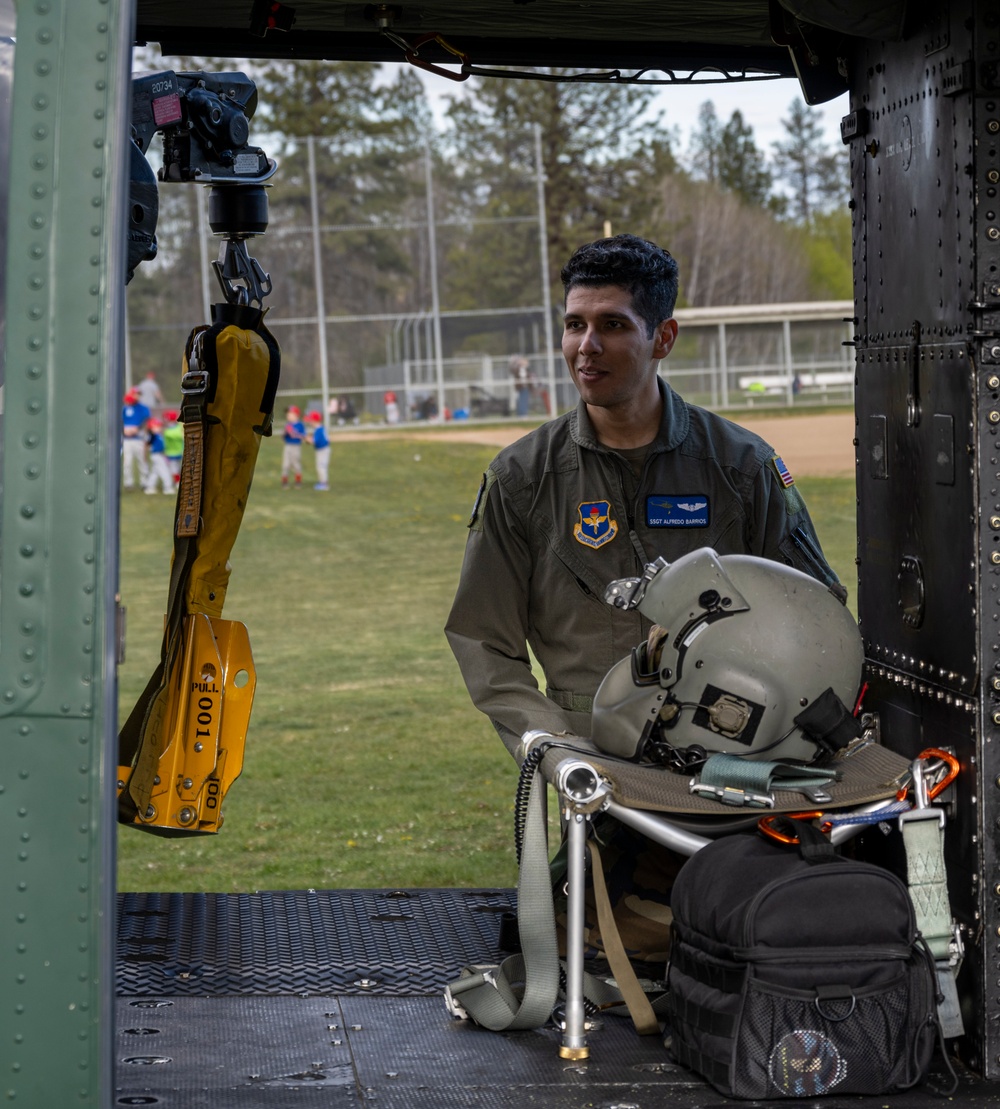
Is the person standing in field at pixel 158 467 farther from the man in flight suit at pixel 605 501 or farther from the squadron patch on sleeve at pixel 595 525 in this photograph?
the squadron patch on sleeve at pixel 595 525

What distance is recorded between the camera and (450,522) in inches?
852

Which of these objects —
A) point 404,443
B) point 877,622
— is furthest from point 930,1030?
point 404,443

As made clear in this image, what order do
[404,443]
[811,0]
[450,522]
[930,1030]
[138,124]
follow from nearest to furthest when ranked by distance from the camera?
1. [930,1030]
2. [811,0]
3. [138,124]
4. [450,522]
5. [404,443]

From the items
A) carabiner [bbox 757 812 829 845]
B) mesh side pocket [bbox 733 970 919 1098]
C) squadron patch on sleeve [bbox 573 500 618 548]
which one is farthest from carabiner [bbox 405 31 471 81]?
mesh side pocket [bbox 733 970 919 1098]

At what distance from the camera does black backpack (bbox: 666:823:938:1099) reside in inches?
105

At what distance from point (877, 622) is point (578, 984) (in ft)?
3.99

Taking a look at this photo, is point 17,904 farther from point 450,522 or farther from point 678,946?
point 450,522

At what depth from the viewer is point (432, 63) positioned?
4.13 meters

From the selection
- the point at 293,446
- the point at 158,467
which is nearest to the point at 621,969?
the point at 293,446

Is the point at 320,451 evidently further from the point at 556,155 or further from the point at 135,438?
the point at 556,155

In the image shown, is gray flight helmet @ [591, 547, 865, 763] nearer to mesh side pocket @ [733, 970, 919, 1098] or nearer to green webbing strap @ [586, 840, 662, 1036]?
green webbing strap @ [586, 840, 662, 1036]

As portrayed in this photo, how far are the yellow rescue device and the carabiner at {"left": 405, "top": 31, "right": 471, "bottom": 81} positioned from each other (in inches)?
34.4

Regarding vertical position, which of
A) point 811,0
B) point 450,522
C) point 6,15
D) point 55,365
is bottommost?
point 450,522

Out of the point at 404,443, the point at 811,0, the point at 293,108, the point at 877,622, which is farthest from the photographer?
the point at 293,108
